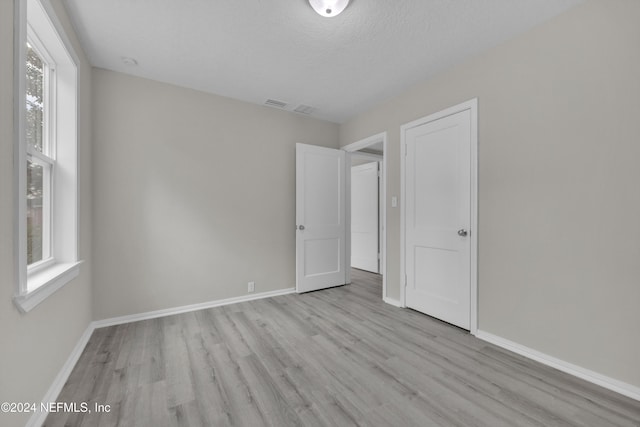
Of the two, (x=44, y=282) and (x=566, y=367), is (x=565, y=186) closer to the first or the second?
(x=566, y=367)

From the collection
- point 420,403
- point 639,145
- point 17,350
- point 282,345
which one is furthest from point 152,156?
point 639,145

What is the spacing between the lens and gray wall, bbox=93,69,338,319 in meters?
2.79

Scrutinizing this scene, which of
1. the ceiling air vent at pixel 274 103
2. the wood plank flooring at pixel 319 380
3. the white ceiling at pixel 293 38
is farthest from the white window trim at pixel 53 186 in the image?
the ceiling air vent at pixel 274 103

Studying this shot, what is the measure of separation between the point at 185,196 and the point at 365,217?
138 inches

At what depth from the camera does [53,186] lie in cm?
207

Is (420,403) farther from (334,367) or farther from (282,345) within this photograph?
(282,345)

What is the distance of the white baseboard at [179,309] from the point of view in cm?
278

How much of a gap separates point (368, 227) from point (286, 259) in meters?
2.21

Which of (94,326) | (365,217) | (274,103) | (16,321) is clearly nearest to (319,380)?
(16,321)

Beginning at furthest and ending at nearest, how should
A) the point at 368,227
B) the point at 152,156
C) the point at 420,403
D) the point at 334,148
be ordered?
1. the point at 368,227
2. the point at 334,148
3. the point at 152,156
4. the point at 420,403

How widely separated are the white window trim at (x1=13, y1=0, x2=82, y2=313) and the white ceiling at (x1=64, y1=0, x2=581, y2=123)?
1.56ft

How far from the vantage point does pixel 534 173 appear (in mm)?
2164

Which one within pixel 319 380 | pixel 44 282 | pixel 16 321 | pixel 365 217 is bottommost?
pixel 319 380

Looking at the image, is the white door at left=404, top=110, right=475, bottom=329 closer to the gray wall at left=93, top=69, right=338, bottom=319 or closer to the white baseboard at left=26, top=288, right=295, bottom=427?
the gray wall at left=93, top=69, right=338, bottom=319
